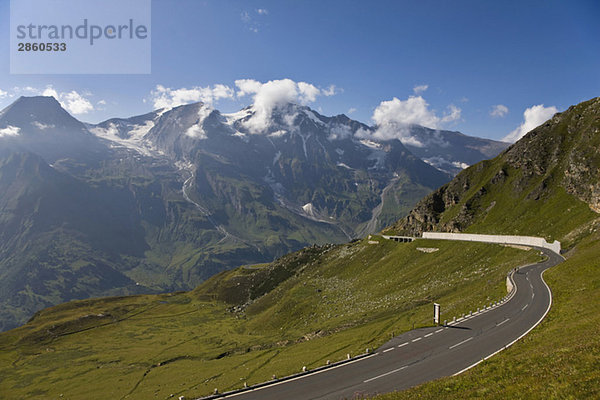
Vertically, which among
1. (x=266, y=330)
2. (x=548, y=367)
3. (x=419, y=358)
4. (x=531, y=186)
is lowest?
(x=266, y=330)

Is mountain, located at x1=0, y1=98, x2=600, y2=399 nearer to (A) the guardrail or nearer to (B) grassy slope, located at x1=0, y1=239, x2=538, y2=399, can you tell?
(B) grassy slope, located at x1=0, y1=239, x2=538, y2=399

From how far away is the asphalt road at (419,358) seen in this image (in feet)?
106

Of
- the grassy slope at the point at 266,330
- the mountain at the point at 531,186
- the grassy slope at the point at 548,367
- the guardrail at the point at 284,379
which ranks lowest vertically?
the grassy slope at the point at 266,330

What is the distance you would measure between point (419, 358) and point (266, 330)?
9234 cm

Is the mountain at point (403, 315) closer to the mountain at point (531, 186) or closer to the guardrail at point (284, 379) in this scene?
the mountain at point (531, 186)

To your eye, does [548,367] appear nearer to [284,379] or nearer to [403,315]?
[284,379]

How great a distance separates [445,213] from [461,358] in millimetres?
130616

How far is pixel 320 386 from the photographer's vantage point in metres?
33.9

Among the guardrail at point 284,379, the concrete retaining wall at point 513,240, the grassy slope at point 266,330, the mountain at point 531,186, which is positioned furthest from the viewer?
the mountain at point 531,186

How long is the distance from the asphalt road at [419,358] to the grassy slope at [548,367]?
3.04 m

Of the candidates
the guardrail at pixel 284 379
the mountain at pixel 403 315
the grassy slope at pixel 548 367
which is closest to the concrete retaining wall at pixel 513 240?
the mountain at pixel 403 315

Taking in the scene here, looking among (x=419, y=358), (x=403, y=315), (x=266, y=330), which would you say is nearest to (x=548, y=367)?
(x=419, y=358)

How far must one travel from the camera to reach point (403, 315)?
66.5 m

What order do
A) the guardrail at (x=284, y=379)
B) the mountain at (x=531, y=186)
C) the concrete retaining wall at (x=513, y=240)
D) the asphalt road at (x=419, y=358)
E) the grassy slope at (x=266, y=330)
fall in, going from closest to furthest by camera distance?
the asphalt road at (x=419, y=358)
the guardrail at (x=284, y=379)
the grassy slope at (x=266, y=330)
the concrete retaining wall at (x=513, y=240)
the mountain at (x=531, y=186)
